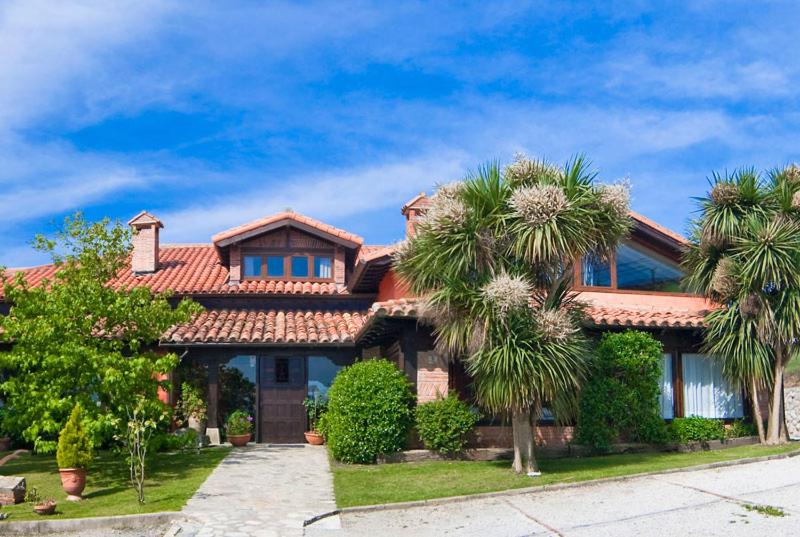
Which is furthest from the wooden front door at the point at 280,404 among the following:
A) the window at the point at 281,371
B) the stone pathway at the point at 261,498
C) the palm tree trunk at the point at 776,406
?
the palm tree trunk at the point at 776,406

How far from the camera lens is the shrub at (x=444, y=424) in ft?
54.0

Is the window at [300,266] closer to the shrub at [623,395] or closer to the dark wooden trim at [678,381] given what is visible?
the shrub at [623,395]

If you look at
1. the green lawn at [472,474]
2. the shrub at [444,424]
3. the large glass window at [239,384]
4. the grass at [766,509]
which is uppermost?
the large glass window at [239,384]

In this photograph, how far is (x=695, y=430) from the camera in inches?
732

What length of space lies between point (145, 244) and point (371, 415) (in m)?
12.5

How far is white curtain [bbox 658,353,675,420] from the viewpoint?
63.4 ft

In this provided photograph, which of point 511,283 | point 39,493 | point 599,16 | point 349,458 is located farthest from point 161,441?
point 599,16

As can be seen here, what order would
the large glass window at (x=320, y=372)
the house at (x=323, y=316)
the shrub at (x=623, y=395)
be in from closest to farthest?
1. the shrub at (x=623, y=395)
2. the house at (x=323, y=316)
3. the large glass window at (x=320, y=372)

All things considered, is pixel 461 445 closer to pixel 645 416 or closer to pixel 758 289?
pixel 645 416

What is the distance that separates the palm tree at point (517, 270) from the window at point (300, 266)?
31.2ft

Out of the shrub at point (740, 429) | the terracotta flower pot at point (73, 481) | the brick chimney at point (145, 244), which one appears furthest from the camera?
the brick chimney at point (145, 244)

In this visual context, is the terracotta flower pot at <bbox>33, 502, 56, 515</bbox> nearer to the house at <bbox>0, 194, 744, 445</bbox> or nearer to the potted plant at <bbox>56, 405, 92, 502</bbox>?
the potted plant at <bbox>56, 405, 92, 502</bbox>

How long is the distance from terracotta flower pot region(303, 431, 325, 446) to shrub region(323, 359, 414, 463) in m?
3.84

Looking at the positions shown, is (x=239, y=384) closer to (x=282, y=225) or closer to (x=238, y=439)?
(x=238, y=439)
